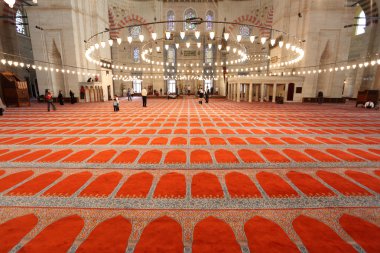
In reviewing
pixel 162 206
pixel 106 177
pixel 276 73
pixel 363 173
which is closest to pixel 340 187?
pixel 363 173

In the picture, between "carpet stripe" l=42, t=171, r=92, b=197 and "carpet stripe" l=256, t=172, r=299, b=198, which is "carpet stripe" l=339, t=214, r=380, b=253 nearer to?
"carpet stripe" l=256, t=172, r=299, b=198

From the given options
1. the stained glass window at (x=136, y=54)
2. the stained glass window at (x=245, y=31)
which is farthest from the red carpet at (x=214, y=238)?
the stained glass window at (x=136, y=54)

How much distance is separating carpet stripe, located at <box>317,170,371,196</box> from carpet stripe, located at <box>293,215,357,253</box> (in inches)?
31.5

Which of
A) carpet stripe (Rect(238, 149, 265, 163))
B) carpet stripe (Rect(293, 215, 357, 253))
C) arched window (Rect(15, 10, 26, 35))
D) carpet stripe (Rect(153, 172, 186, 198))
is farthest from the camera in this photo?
arched window (Rect(15, 10, 26, 35))

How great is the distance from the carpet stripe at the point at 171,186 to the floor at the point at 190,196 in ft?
→ 0.04

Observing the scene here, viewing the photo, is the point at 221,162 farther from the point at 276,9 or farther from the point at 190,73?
the point at 190,73

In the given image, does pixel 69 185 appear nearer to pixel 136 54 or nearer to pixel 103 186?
pixel 103 186

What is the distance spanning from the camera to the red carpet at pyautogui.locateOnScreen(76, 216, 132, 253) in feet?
4.88

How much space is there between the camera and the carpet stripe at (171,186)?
222 cm

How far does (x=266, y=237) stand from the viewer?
1593 mm

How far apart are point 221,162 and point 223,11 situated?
22.1 metres

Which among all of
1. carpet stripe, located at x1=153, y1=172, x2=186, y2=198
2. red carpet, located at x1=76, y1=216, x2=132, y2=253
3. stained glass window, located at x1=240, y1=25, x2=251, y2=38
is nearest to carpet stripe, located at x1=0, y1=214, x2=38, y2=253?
red carpet, located at x1=76, y1=216, x2=132, y2=253

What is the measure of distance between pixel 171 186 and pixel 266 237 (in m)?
1.18

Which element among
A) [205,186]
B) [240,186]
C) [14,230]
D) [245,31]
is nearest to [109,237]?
[14,230]
